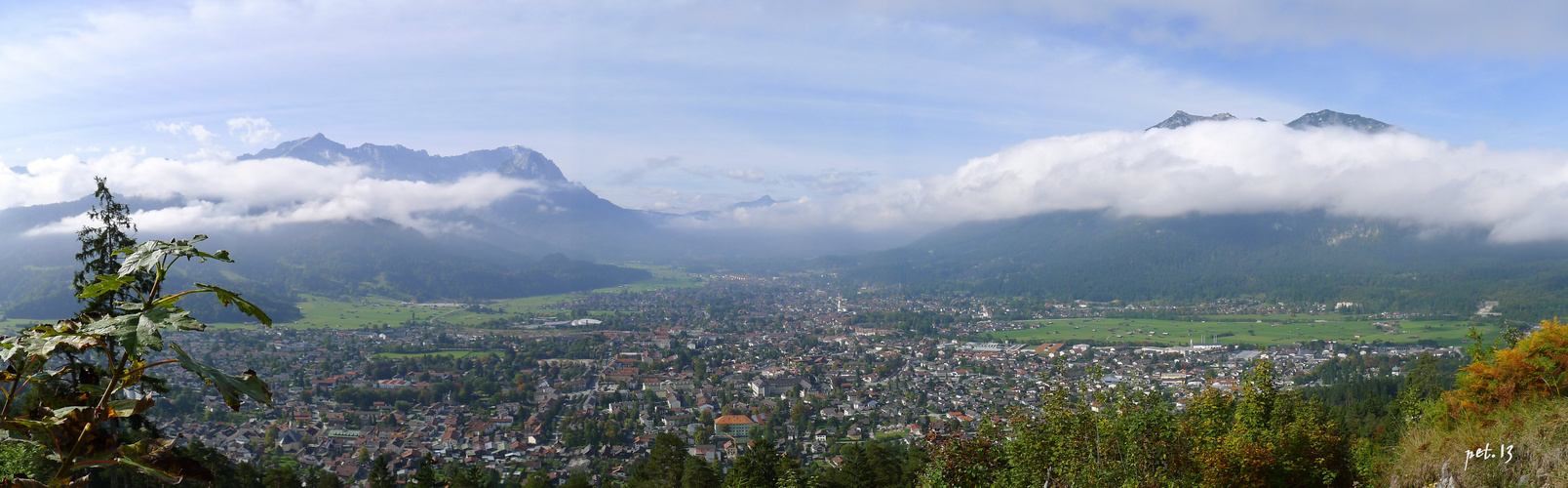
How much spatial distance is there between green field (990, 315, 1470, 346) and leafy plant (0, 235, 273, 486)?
200 feet

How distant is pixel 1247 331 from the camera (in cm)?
6209

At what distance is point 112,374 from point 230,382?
A: 21 centimetres

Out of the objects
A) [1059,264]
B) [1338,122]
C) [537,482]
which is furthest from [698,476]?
[1338,122]

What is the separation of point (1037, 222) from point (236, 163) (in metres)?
180

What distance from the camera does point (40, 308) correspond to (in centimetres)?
5878

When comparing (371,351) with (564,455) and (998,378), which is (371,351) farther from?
(998,378)

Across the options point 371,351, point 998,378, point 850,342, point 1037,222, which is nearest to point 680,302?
point 850,342

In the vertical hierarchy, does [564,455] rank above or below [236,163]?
below

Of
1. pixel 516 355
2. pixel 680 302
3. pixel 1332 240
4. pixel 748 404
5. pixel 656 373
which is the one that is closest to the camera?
pixel 748 404

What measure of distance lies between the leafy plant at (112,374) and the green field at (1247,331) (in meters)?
61.1

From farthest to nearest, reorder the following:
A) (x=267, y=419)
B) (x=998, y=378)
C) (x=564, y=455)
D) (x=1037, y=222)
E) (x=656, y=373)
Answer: (x=1037, y=222) → (x=656, y=373) → (x=998, y=378) → (x=267, y=419) → (x=564, y=455)

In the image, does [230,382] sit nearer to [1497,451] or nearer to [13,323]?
[1497,451]

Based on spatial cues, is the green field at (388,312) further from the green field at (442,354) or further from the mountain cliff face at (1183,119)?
the mountain cliff face at (1183,119)

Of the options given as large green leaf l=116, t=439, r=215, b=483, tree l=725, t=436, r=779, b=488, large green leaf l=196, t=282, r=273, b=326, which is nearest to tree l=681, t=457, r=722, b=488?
Result: tree l=725, t=436, r=779, b=488
